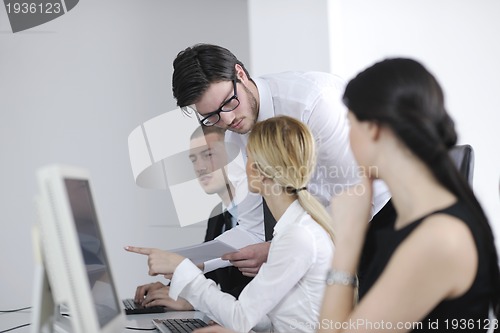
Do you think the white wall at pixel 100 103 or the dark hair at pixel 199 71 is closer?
the dark hair at pixel 199 71

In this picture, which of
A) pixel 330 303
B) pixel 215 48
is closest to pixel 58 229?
pixel 330 303

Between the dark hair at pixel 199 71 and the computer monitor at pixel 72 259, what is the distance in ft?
3.09

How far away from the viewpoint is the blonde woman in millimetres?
1798

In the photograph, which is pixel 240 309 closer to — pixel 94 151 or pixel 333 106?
pixel 333 106

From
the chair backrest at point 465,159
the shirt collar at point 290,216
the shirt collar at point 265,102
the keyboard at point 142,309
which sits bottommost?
Answer: the keyboard at point 142,309

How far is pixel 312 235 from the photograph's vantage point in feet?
5.98

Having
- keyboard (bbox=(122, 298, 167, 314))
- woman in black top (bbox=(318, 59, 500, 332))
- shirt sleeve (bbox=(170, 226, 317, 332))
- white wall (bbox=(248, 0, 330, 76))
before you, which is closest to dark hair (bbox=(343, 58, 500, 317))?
woman in black top (bbox=(318, 59, 500, 332))

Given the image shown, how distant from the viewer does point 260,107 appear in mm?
2439

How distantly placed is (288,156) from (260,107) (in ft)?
1.95

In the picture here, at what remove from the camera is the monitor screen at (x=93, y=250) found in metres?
1.23

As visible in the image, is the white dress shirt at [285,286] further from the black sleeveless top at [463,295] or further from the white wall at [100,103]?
the white wall at [100,103]

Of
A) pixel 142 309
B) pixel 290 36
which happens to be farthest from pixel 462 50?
pixel 142 309

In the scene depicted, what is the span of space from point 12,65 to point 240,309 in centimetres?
229

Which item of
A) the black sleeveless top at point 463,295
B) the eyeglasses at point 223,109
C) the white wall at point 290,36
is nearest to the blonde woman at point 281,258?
the eyeglasses at point 223,109
